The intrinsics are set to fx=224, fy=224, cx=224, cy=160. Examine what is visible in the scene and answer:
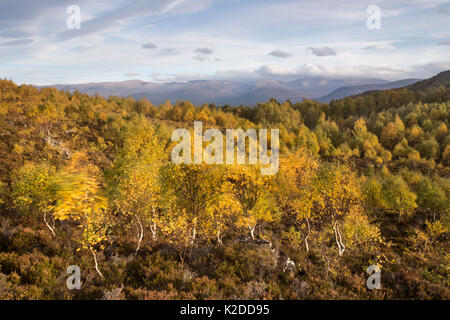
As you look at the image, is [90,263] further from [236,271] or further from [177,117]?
[177,117]

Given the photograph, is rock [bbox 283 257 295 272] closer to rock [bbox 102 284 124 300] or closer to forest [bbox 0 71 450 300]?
forest [bbox 0 71 450 300]

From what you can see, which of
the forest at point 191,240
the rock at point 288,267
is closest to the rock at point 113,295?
the forest at point 191,240

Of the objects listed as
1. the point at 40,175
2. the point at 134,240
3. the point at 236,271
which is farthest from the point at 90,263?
the point at 236,271

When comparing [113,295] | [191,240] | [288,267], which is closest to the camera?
[113,295]

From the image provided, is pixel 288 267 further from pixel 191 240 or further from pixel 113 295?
pixel 113 295

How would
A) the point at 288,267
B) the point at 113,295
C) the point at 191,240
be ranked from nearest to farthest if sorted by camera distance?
the point at 113,295 < the point at 288,267 < the point at 191,240

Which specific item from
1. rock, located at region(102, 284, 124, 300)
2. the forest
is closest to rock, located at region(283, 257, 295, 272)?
the forest

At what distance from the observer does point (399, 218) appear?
51.3 m

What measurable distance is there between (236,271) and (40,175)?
20.6 metres

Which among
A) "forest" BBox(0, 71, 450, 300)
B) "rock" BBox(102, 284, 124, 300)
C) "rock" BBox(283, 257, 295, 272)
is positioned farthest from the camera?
"rock" BBox(283, 257, 295, 272)

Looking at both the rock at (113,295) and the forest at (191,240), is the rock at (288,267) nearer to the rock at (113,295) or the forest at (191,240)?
the forest at (191,240)

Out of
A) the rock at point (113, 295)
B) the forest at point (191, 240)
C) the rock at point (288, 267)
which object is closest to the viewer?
the rock at point (113, 295)

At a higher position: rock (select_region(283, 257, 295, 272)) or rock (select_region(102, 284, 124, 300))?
rock (select_region(102, 284, 124, 300))

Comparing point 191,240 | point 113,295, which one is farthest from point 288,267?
point 113,295
